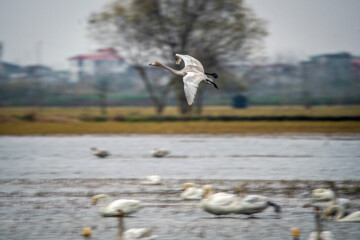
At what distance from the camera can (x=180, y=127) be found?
33.2 metres

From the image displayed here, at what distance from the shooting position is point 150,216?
10812mm

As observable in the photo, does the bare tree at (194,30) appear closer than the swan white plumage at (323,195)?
No

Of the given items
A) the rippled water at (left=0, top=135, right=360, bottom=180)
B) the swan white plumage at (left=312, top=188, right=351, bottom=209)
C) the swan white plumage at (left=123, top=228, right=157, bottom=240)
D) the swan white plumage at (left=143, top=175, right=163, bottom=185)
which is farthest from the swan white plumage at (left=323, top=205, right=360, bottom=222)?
the swan white plumage at (left=143, top=175, right=163, bottom=185)

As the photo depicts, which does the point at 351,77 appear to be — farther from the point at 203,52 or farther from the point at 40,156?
the point at 40,156

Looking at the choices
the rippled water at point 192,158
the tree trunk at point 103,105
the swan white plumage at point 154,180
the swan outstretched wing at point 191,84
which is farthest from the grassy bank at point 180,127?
the swan outstretched wing at point 191,84

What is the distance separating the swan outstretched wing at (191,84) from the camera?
10500 mm

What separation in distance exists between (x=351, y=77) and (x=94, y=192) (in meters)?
42.9

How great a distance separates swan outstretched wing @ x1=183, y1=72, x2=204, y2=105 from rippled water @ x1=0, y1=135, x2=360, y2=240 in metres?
2.28

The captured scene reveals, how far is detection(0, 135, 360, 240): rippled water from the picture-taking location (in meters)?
10.1

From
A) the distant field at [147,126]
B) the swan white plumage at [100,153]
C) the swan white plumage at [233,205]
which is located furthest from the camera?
the distant field at [147,126]

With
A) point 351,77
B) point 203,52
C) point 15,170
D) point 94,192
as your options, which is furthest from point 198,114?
point 94,192

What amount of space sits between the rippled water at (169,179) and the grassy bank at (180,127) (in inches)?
150

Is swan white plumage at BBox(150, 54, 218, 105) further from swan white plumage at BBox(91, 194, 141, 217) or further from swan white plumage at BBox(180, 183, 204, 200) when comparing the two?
swan white plumage at BBox(180, 183, 204, 200)

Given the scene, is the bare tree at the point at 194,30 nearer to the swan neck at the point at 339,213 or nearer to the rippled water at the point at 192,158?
the rippled water at the point at 192,158
